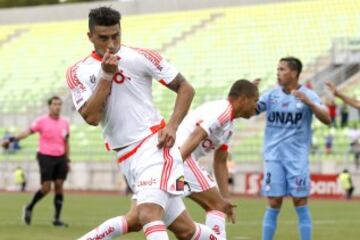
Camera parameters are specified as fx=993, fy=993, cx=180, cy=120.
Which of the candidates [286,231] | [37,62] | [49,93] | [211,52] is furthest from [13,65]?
[286,231]

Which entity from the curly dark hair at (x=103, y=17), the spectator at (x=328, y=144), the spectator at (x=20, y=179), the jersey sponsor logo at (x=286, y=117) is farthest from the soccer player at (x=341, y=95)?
the spectator at (x=20, y=179)

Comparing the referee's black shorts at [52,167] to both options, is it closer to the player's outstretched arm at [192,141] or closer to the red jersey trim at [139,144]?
the player's outstretched arm at [192,141]

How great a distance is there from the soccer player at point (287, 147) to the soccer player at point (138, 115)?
3890mm

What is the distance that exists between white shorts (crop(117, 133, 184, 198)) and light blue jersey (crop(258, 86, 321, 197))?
3.97 m

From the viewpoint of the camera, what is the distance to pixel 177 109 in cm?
747

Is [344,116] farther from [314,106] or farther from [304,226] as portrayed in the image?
[314,106]

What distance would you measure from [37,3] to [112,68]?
63.5 metres

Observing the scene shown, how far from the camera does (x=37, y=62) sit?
46250mm

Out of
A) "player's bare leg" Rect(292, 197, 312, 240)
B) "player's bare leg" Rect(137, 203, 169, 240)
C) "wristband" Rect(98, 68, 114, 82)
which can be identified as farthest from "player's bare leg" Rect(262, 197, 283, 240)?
"wristband" Rect(98, 68, 114, 82)

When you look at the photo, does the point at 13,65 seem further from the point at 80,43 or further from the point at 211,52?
the point at 211,52

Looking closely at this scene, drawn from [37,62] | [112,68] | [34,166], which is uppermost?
[112,68]

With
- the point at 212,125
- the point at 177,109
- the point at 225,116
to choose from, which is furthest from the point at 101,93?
the point at 225,116

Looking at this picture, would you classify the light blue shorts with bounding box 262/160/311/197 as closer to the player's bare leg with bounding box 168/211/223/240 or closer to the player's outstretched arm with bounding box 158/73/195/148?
the player's bare leg with bounding box 168/211/223/240

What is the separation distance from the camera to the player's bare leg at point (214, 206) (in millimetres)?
9578
